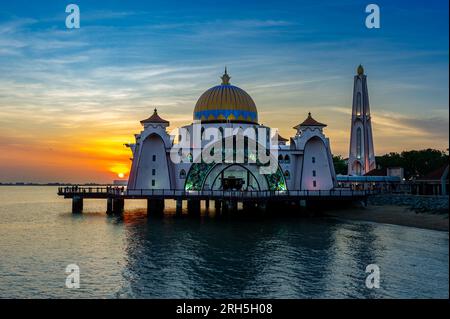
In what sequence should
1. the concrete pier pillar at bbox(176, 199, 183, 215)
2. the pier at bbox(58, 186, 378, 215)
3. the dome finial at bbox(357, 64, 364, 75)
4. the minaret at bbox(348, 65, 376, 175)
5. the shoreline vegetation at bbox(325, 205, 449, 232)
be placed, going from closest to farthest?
the shoreline vegetation at bbox(325, 205, 449, 232) < the pier at bbox(58, 186, 378, 215) < the concrete pier pillar at bbox(176, 199, 183, 215) < the minaret at bbox(348, 65, 376, 175) < the dome finial at bbox(357, 64, 364, 75)

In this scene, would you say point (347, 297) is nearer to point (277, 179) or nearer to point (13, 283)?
point (13, 283)

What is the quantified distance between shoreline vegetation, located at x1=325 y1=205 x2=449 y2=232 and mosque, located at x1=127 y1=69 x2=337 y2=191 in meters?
8.28

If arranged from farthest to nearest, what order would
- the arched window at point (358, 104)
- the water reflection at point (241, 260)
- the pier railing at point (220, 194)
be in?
the arched window at point (358, 104), the pier railing at point (220, 194), the water reflection at point (241, 260)

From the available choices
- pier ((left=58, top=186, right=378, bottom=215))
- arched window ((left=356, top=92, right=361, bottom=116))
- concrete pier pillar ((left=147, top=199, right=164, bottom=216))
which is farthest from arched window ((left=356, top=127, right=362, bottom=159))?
concrete pier pillar ((left=147, top=199, right=164, bottom=216))

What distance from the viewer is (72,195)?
54.8 meters

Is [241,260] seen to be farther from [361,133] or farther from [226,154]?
[361,133]

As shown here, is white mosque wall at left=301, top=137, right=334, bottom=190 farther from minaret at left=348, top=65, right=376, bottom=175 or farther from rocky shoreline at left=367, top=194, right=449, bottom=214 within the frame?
minaret at left=348, top=65, right=376, bottom=175

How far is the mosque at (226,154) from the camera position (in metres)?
54.7

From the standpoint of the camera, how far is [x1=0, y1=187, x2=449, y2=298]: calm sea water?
18.4m

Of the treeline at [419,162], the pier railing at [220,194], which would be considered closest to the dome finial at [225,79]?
the pier railing at [220,194]

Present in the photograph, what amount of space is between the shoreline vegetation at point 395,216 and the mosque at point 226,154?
326 inches

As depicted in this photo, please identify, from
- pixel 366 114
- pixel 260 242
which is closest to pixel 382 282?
pixel 260 242

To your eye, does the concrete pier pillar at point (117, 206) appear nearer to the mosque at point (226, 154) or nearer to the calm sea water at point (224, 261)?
the mosque at point (226, 154)

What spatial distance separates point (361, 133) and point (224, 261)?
64582 millimetres
